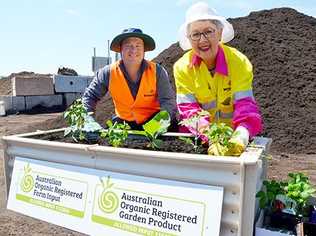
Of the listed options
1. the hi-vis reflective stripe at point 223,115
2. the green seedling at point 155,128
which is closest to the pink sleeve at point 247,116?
the hi-vis reflective stripe at point 223,115

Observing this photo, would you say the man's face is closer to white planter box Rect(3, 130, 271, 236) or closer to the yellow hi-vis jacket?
the yellow hi-vis jacket

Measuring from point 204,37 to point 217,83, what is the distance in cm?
28

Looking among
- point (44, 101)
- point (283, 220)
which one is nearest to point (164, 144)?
point (283, 220)

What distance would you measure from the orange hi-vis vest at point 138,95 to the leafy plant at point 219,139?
111 cm

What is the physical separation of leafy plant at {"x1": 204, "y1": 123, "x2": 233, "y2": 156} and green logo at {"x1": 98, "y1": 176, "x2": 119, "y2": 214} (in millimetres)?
482

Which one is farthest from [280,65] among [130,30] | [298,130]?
[130,30]

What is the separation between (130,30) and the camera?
2.95 metres

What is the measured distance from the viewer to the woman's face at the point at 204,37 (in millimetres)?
2344

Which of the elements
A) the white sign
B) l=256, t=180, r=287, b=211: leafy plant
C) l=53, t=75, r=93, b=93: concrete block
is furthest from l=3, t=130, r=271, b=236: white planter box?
l=53, t=75, r=93, b=93: concrete block

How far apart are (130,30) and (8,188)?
135cm

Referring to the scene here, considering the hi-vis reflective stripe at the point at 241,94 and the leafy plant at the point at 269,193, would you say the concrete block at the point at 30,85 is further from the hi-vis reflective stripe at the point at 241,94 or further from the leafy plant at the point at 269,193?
the leafy plant at the point at 269,193

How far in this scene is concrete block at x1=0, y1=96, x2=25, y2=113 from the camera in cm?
1468

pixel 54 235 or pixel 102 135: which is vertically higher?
pixel 102 135

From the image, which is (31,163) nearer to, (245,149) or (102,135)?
(102,135)
